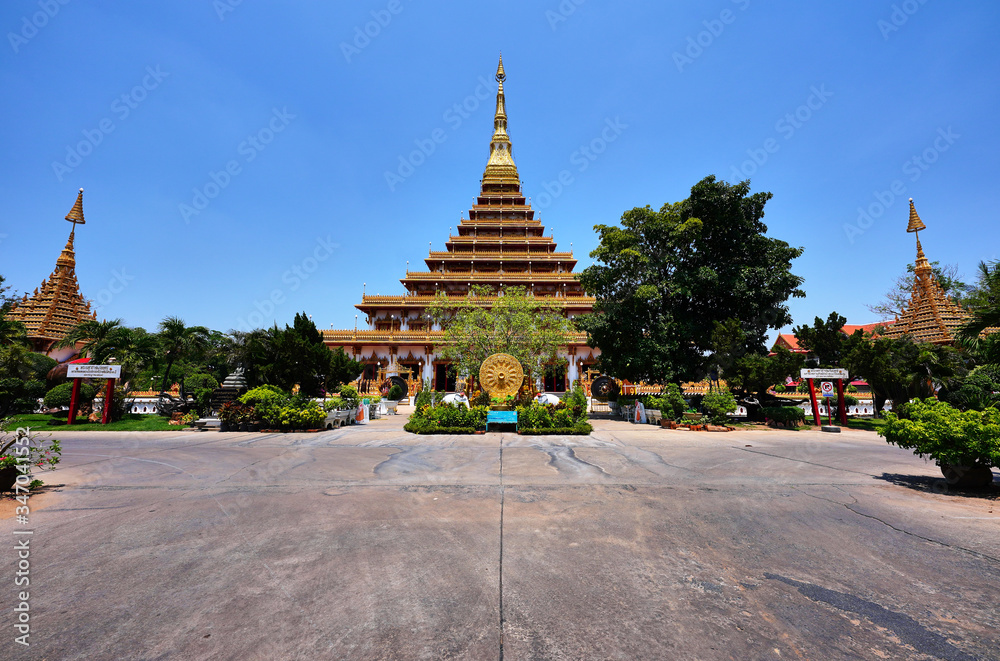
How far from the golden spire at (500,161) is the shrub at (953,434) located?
132 feet

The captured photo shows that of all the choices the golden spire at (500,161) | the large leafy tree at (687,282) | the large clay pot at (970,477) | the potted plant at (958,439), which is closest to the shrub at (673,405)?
the large leafy tree at (687,282)

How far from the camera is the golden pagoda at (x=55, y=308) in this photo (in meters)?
32.1

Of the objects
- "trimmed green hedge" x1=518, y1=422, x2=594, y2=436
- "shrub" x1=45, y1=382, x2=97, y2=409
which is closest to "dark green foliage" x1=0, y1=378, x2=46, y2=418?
"shrub" x1=45, y1=382, x2=97, y2=409

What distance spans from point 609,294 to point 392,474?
17712 millimetres

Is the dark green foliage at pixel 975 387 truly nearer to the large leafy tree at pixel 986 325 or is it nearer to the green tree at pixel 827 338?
the green tree at pixel 827 338

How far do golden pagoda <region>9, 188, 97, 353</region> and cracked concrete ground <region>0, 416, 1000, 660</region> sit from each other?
35.1m

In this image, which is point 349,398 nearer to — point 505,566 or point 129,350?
point 129,350

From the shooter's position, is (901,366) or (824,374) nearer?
(824,374)

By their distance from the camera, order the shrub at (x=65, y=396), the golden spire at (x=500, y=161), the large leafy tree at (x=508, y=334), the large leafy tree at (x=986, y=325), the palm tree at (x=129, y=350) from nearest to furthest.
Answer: the large leafy tree at (x=986, y=325), the shrub at (x=65, y=396), the palm tree at (x=129, y=350), the large leafy tree at (x=508, y=334), the golden spire at (x=500, y=161)

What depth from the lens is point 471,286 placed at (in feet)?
121

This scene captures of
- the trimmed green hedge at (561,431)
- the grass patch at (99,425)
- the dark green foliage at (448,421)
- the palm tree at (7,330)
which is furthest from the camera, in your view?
the palm tree at (7,330)

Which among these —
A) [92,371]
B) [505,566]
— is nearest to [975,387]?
[505,566]

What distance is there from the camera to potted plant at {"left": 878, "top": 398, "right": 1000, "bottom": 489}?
6.43 m

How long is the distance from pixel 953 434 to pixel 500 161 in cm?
A: 4426
